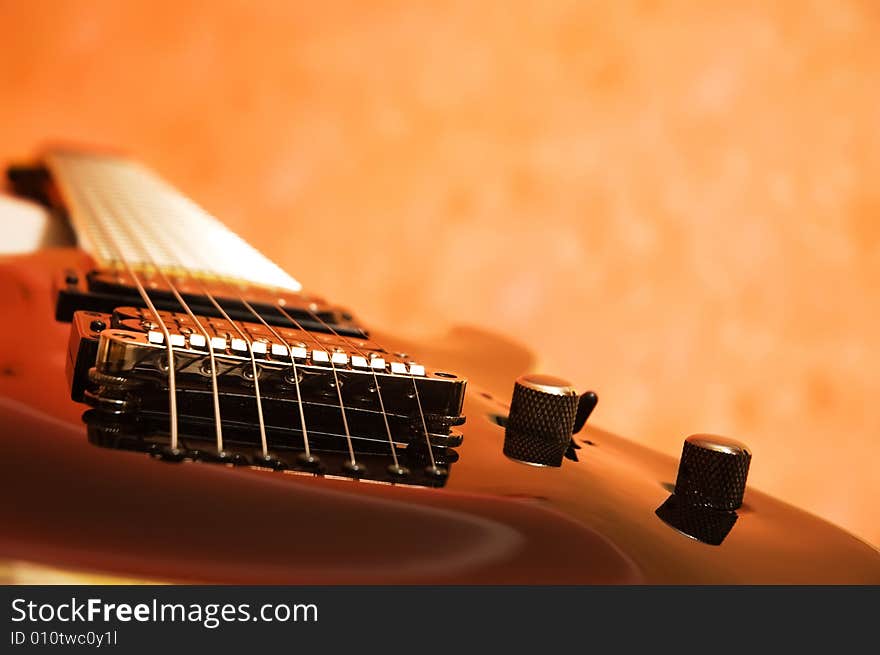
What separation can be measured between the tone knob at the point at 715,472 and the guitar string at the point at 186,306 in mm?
310

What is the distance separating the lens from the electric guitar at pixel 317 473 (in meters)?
0.37

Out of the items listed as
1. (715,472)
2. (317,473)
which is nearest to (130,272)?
(317,473)

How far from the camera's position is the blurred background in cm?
192

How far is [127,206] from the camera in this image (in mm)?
1225

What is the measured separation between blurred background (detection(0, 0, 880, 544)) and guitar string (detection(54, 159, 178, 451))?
671 mm

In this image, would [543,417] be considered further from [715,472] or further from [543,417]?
[715,472]

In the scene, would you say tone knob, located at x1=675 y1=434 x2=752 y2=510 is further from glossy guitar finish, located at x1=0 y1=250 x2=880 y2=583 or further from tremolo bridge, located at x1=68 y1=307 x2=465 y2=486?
tremolo bridge, located at x1=68 y1=307 x2=465 y2=486

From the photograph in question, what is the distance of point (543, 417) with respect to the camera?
0.59 m

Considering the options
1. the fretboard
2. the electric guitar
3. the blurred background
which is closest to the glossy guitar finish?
the electric guitar

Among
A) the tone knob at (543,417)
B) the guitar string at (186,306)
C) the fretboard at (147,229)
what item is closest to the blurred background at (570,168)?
the fretboard at (147,229)

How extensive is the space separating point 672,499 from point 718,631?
0.51 ft

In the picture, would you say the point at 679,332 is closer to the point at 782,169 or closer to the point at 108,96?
the point at 782,169

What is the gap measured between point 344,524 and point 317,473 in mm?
51

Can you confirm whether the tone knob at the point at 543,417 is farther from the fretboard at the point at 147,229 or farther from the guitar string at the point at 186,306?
the fretboard at the point at 147,229
